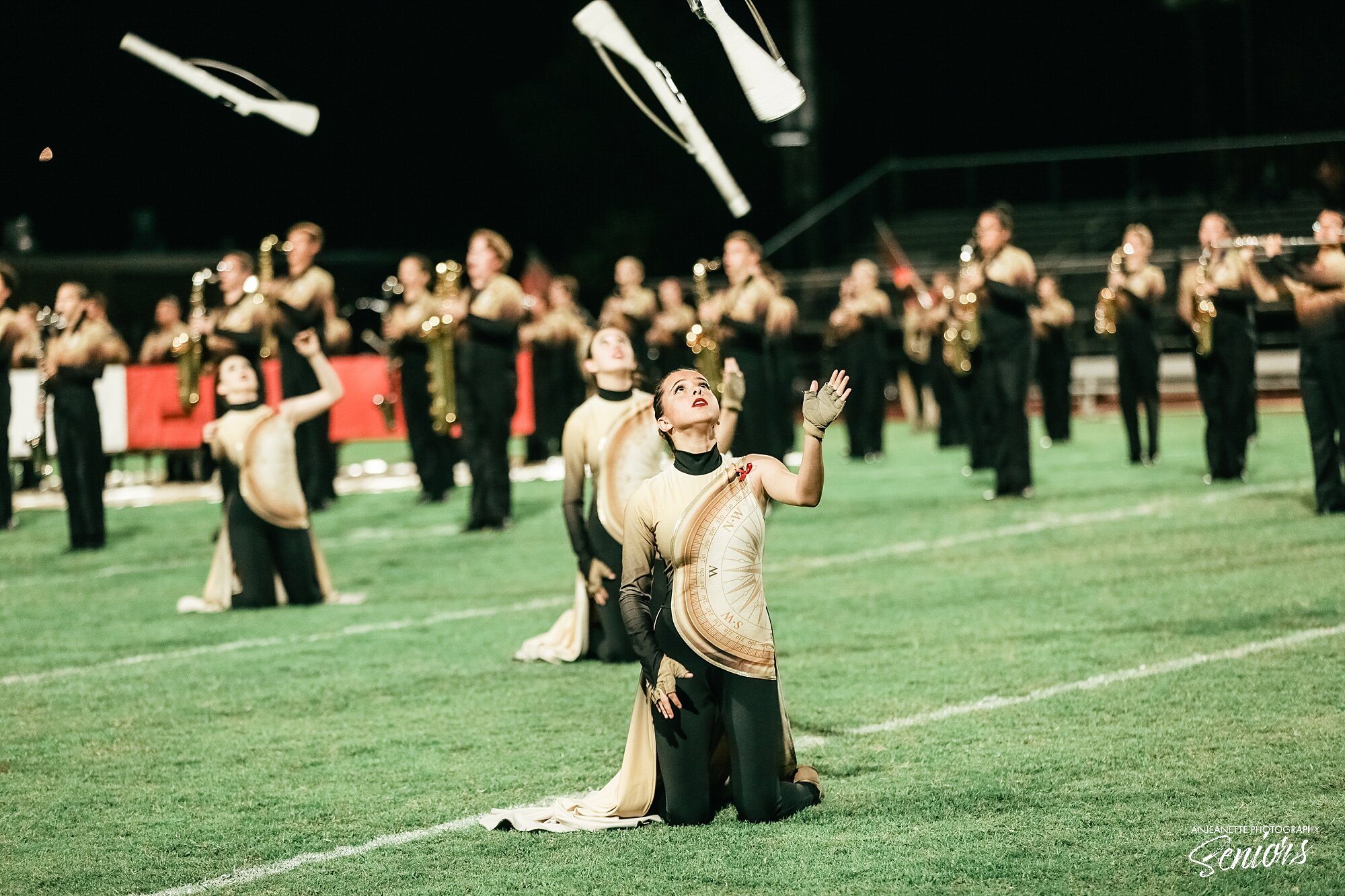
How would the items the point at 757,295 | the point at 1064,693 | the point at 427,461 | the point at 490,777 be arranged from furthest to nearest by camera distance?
1. the point at 427,461
2. the point at 757,295
3. the point at 1064,693
4. the point at 490,777

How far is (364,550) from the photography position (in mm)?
12047

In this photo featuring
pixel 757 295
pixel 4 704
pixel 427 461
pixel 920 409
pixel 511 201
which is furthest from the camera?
pixel 511 201

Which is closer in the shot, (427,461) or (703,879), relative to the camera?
(703,879)

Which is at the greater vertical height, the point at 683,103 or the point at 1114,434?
the point at 683,103

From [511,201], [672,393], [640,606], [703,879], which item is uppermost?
[511,201]

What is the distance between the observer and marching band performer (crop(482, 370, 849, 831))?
4.91 m

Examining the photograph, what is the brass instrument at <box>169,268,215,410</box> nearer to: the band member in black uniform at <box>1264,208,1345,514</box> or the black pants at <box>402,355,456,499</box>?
the black pants at <box>402,355,456,499</box>

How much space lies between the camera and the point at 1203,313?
13.3 meters

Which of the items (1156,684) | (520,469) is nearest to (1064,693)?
(1156,684)

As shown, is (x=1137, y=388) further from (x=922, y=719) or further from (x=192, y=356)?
(x=922, y=719)

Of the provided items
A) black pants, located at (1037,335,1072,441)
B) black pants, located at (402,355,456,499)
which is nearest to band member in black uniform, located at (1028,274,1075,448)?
black pants, located at (1037,335,1072,441)

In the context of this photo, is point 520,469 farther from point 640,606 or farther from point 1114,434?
point 640,606

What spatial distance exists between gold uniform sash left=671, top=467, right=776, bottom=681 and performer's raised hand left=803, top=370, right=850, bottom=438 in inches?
16.1

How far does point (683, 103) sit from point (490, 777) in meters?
2.36
